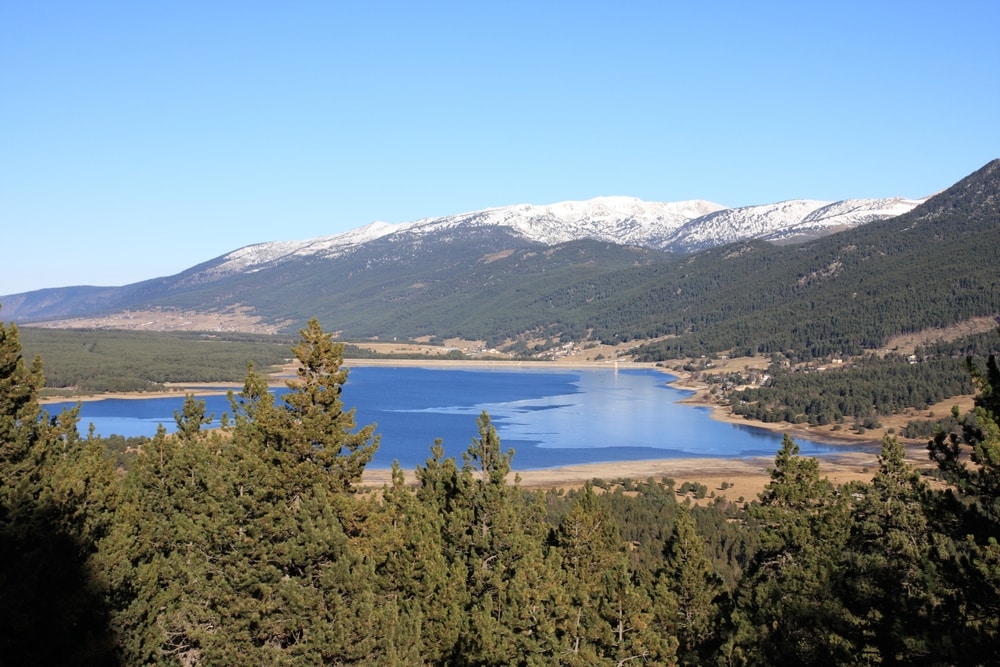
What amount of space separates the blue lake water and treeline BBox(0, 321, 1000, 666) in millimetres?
57321

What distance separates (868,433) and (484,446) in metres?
105

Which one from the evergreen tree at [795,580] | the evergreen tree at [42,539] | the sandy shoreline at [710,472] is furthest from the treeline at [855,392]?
the evergreen tree at [42,539]

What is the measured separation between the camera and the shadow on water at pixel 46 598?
15.7 metres

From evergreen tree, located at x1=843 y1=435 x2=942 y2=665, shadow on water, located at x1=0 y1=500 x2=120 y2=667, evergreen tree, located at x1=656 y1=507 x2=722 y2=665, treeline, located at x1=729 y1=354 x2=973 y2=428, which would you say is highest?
shadow on water, located at x1=0 y1=500 x2=120 y2=667

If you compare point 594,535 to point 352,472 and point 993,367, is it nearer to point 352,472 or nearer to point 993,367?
point 352,472

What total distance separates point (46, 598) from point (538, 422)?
116143 mm

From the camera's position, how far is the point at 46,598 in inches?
651

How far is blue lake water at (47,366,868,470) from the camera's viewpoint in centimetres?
10531

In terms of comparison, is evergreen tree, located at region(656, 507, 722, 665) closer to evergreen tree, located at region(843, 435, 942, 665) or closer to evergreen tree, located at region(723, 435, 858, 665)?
evergreen tree, located at region(723, 435, 858, 665)

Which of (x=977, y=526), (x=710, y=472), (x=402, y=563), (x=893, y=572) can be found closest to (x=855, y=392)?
(x=710, y=472)

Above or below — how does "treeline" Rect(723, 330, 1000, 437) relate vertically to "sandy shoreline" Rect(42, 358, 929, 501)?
above

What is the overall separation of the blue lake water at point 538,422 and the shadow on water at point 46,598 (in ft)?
212

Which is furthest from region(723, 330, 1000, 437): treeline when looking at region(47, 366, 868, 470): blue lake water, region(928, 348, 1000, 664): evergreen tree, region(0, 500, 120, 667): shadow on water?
region(0, 500, 120, 667): shadow on water

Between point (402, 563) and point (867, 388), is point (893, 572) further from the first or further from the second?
point (867, 388)
